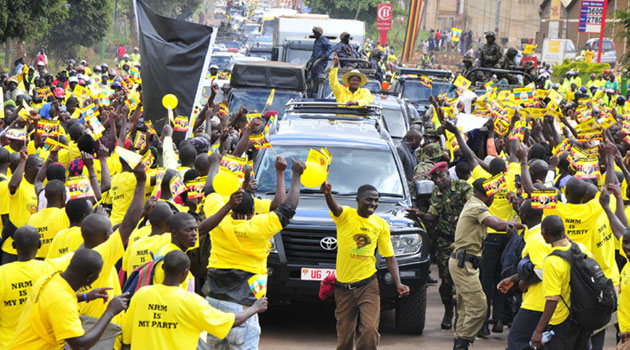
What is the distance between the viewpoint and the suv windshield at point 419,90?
22859 millimetres

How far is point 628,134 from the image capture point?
1191 cm

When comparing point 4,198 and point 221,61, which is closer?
point 4,198

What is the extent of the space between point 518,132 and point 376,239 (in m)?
4.05

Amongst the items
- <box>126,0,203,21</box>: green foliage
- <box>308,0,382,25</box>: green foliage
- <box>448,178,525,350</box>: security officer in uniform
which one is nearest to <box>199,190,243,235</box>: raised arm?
<box>448,178,525,350</box>: security officer in uniform

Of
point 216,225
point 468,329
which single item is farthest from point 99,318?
point 468,329

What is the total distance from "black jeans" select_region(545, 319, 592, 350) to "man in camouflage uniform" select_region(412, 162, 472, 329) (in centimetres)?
287

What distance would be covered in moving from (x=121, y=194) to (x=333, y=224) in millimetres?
1983

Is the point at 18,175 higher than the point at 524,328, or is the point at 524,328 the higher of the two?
the point at 18,175

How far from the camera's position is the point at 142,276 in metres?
6.13

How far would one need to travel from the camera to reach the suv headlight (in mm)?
9164

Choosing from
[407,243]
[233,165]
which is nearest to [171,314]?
[233,165]

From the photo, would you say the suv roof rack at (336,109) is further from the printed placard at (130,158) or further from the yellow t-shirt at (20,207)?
the printed placard at (130,158)

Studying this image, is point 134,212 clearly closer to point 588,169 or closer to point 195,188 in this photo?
point 195,188

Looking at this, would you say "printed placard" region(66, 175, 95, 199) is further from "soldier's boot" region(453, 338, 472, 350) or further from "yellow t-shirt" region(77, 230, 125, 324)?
"soldier's boot" region(453, 338, 472, 350)
